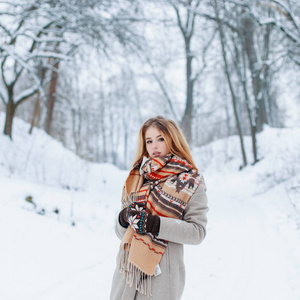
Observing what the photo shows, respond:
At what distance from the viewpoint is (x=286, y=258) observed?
3.02 meters

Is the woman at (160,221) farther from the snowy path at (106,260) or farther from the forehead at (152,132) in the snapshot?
the snowy path at (106,260)

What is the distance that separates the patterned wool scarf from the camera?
4.37ft

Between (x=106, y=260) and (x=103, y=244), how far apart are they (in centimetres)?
46

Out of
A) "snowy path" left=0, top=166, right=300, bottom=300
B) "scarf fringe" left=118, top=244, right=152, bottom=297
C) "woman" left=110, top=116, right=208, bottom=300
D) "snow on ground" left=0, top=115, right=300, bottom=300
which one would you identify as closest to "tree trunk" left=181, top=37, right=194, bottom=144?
"snow on ground" left=0, top=115, right=300, bottom=300

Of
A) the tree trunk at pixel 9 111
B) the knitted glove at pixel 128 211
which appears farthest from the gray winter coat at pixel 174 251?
the tree trunk at pixel 9 111

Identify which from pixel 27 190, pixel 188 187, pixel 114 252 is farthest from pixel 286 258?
pixel 27 190

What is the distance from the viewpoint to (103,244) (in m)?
3.81

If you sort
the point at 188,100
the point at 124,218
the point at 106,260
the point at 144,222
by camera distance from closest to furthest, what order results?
the point at 144,222 < the point at 124,218 < the point at 106,260 < the point at 188,100

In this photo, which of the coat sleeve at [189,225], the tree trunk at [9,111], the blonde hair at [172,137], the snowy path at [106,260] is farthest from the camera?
the tree trunk at [9,111]

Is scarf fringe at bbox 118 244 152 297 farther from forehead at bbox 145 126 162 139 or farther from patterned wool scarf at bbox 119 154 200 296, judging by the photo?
forehead at bbox 145 126 162 139

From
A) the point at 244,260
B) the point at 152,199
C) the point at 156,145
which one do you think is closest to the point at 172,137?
the point at 156,145

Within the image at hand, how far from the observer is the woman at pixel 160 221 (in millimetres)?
1318

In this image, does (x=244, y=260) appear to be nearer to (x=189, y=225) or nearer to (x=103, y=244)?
(x=103, y=244)

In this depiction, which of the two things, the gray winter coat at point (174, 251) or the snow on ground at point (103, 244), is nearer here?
the gray winter coat at point (174, 251)
